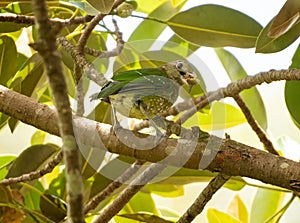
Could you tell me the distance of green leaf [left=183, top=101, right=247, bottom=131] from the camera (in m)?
1.49

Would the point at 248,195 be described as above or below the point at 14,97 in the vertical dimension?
below

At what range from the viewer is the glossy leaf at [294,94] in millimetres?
1160

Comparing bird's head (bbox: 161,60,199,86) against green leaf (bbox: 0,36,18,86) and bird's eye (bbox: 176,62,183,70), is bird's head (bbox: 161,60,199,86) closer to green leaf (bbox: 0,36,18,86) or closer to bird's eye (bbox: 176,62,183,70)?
bird's eye (bbox: 176,62,183,70)

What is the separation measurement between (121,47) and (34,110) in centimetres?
43

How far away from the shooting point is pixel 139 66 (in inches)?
55.9

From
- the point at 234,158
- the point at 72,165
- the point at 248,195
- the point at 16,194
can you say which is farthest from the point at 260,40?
the point at 248,195

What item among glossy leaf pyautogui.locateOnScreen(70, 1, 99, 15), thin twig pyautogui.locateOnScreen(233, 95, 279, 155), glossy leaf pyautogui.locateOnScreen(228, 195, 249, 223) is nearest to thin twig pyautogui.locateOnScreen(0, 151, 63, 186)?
glossy leaf pyautogui.locateOnScreen(70, 1, 99, 15)

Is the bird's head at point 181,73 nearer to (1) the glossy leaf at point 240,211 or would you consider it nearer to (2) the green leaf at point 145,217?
(2) the green leaf at point 145,217

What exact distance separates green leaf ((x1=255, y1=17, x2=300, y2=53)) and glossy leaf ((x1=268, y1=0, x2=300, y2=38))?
95 mm

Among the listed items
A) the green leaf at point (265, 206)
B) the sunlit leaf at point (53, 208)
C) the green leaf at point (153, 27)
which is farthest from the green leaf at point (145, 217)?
the green leaf at point (153, 27)

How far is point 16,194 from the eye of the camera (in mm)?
1269

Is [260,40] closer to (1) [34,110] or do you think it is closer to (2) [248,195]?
(1) [34,110]

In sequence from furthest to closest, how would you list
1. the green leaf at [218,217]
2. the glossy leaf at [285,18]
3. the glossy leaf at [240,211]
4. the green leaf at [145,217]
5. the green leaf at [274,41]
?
the glossy leaf at [240,211]
the green leaf at [218,217]
the green leaf at [145,217]
the green leaf at [274,41]
the glossy leaf at [285,18]

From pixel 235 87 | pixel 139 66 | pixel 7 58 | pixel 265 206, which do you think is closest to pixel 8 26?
pixel 7 58
